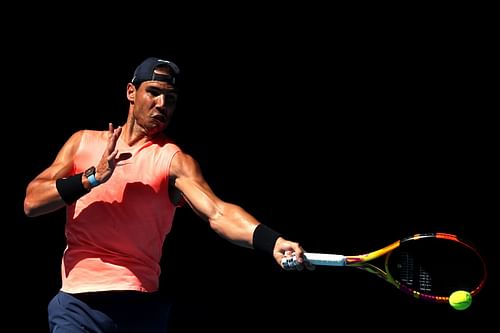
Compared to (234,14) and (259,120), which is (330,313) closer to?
(259,120)

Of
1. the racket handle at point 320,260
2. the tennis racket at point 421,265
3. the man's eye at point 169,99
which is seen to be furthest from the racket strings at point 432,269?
the man's eye at point 169,99

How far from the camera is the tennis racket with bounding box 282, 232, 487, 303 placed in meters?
5.13

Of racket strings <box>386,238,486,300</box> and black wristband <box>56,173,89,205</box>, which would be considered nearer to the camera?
racket strings <box>386,238,486,300</box>

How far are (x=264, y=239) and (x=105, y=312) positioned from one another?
830 millimetres

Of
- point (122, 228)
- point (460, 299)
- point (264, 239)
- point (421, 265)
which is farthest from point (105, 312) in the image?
point (460, 299)

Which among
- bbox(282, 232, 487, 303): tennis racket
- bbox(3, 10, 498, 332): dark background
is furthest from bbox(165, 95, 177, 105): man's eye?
bbox(3, 10, 498, 332): dark background

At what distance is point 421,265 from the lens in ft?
18.2

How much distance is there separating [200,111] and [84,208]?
75.2 inches

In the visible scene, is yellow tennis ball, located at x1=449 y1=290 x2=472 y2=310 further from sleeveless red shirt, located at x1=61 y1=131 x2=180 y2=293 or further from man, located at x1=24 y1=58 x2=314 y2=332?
sleeveless red shirt, located at x1=61 y1=131 x2=180 y2=293

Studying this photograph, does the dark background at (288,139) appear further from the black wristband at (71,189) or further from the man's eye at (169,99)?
the black wristband at (71,189)

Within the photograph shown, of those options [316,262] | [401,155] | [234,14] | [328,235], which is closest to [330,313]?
[328,235]

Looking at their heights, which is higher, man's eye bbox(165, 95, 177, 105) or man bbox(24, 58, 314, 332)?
man's eye bbox(165, 95, 177, 105)

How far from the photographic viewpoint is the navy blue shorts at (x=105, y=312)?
5496mm

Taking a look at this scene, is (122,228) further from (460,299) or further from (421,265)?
(460,299)
